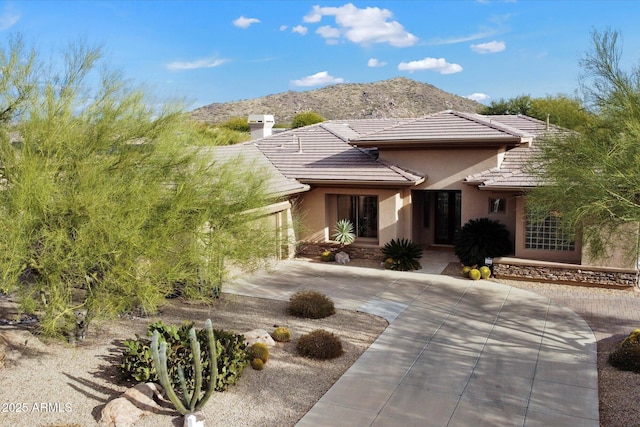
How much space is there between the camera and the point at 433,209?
79.0ft

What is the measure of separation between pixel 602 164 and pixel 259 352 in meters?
8.01

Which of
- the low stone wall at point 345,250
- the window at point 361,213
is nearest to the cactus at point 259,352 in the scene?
the low stone wall at point 345,250

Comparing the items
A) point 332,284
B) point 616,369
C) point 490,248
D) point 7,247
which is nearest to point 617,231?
point 616,369

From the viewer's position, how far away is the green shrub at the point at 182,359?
10250 mm

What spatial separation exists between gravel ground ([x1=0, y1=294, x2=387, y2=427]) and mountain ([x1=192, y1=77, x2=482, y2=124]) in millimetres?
57099

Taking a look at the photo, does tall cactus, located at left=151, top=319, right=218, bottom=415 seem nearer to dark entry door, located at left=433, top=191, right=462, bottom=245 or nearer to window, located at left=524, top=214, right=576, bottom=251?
window, located at left=524, top=214, right=576, bottom=251

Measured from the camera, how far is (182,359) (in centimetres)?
1055

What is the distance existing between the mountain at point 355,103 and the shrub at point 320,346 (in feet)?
190

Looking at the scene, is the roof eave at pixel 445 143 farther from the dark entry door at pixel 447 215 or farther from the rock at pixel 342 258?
the rock at pixel 342 258

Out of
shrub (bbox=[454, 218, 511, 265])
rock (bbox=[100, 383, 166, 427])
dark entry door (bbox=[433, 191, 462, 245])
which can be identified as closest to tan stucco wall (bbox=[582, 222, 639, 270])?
shrub (bbox=[454, 218, 511, 265])

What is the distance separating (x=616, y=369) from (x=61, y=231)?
11283 millimetres

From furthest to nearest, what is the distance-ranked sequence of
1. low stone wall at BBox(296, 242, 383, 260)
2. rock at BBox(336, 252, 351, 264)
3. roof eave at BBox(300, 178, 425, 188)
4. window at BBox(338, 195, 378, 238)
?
window at BBox(338, 195, 378, 238)
low stone wall at BBox(296, 242, 383, 260)
rock at BBox(336, 252, 351, 264)
roof eave at BBox(300, 178, 425, 188)

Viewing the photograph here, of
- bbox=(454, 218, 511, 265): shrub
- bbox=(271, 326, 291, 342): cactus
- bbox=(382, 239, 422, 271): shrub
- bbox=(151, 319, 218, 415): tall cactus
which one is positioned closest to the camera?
bbox=(151, 319, 218, 415): tall cactus

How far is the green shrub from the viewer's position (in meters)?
10.2
